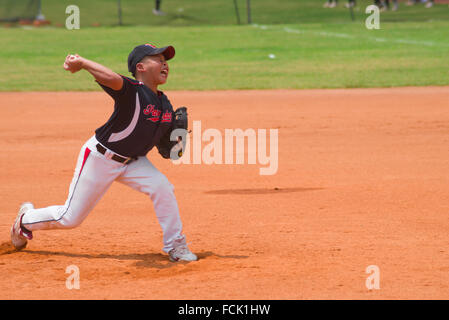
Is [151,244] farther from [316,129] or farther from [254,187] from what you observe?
[316,129]

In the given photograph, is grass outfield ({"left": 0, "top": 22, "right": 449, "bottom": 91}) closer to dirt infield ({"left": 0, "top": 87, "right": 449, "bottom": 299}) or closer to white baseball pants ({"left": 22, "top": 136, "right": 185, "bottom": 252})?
dirt infield ({"left": 0, "top": 87, "right": 449, "bottom": 299})

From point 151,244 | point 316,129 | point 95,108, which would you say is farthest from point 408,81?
point 151,244

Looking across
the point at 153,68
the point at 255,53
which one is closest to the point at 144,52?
the point at 153,68

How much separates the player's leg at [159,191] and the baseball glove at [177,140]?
0.61 ft

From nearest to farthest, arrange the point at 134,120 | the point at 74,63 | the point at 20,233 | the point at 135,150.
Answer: the point at 74,63 < the point at 134,120 < the point at 135,150 < the point at 20,233

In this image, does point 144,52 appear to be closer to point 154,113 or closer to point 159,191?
point 154,113

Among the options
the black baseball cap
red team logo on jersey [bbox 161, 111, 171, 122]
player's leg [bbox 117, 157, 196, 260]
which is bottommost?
player's leg [bbox 117, 157, 196, 260]

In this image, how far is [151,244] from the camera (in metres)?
6.61

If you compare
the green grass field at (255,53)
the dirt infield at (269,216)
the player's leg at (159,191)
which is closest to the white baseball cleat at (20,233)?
the dirt infield at (269,216)

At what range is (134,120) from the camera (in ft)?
18.2

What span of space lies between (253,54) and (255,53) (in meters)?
0.19

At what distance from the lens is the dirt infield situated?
5.35m

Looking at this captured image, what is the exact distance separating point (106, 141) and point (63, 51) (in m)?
18.8

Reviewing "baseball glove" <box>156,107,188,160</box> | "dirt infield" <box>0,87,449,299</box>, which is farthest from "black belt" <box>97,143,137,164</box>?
"dirt infield" <box>0,87,449,299</box>
